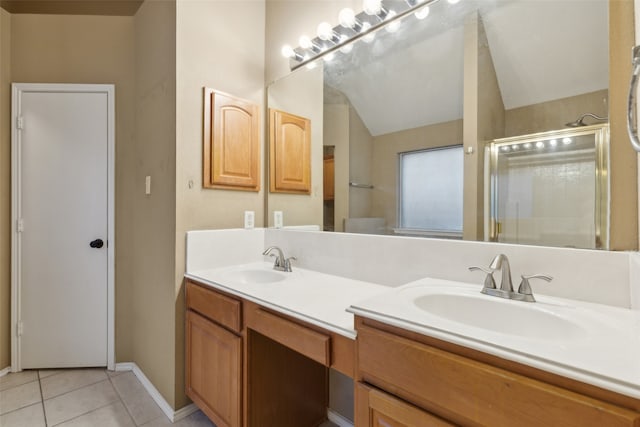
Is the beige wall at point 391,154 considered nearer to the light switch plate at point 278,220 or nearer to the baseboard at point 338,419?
the light switch plate at point 278,220

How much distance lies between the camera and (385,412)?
0.80m

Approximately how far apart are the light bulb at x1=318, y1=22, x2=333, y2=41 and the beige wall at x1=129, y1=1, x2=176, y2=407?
80cm

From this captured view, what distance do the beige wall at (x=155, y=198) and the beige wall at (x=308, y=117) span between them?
0.62 m

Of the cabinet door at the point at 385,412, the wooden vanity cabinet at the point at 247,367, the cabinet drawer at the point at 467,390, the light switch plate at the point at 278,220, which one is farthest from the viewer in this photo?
the light switch plate at the point at 278,220

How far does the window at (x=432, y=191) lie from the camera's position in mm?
1251

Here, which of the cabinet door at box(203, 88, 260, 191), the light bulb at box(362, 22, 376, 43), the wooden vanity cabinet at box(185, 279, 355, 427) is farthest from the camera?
the cabinet door at box(203, 88, 260, 191)

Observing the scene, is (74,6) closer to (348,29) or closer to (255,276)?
(348,29)

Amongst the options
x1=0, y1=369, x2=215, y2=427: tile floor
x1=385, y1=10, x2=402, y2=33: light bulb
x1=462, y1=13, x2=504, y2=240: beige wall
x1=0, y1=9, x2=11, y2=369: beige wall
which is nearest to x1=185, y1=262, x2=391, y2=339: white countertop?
x1=462, y1=13, x2=504, y2=240: beige wall

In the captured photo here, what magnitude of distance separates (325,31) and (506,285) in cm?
153

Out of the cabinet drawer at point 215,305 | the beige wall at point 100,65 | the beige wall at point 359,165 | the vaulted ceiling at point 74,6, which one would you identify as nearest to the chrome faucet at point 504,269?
the beige wall at point 359,165

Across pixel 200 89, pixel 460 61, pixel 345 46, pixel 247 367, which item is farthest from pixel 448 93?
pixel 247 367

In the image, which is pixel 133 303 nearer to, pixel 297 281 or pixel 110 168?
pixel 110 168

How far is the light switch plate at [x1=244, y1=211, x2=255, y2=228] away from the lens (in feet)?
6.41

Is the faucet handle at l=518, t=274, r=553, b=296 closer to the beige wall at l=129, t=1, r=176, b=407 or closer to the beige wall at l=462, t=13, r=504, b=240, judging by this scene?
the beige wall at l=462, t=13, r=504, b=240
